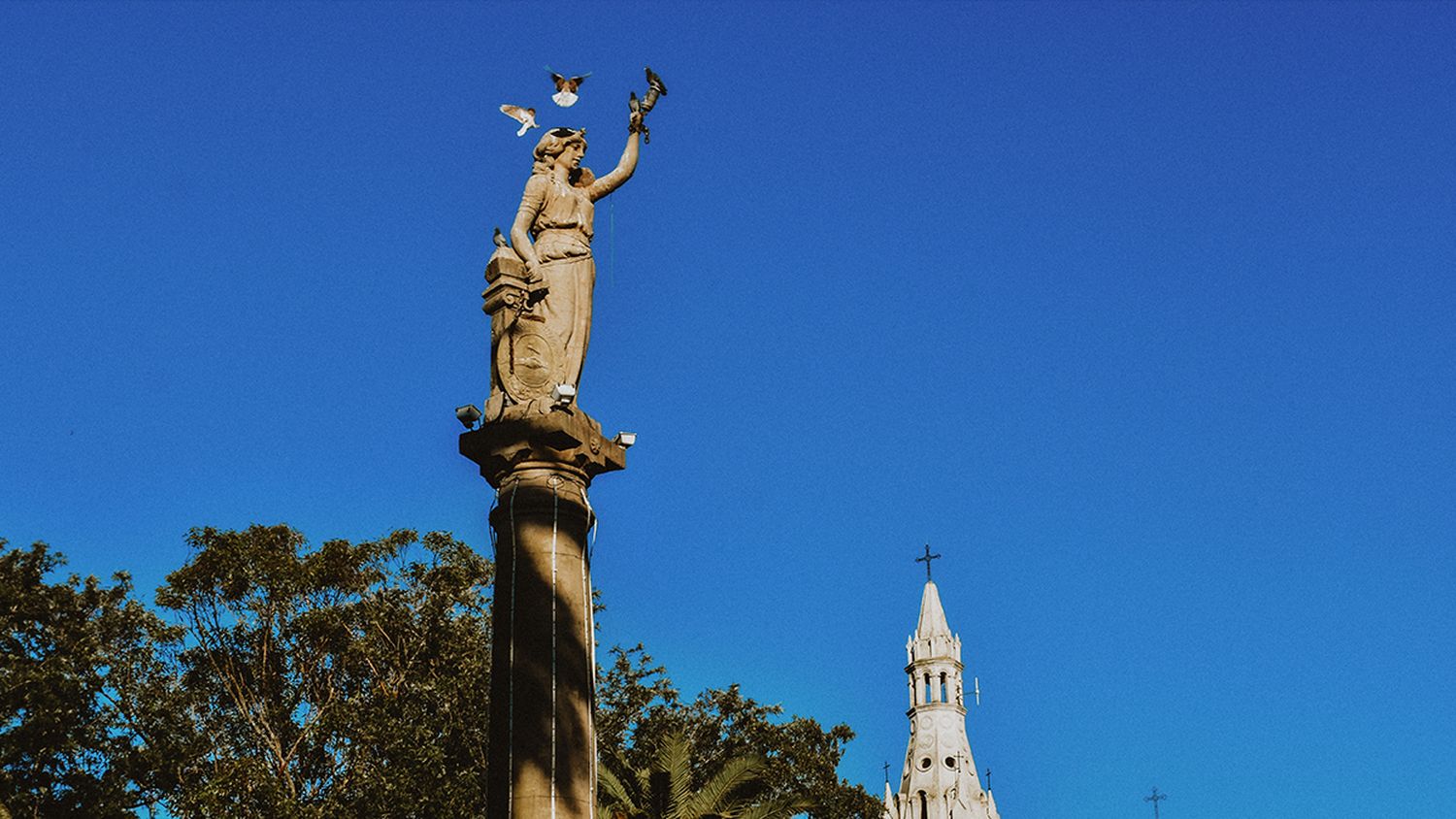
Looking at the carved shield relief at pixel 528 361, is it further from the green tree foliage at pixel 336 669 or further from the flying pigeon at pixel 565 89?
the green tree foliage at pixel 336 669

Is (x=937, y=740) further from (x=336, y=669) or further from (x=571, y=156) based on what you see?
(x=571, y=156)

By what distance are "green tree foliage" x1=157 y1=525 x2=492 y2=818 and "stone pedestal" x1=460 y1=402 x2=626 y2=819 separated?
18.6m

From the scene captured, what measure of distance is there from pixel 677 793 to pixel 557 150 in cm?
1434

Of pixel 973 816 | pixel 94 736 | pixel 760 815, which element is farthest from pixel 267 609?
pixel 973 816

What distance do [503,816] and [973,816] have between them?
6953 centimetres

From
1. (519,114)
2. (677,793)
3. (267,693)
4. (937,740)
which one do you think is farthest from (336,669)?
(937,740)

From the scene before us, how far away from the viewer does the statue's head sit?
532 inches

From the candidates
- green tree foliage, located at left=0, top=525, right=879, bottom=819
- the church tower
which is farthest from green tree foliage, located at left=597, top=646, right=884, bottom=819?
the church tower

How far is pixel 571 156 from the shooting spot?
13555mm

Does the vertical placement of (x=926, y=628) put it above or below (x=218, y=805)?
above

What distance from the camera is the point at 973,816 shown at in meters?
77.6

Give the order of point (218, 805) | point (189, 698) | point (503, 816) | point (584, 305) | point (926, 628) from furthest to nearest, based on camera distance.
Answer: point (926, 628) → point (189, 698) → point (218, 805) → point (584, 305) → point (503, 816)

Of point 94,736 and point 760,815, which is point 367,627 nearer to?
point 94,736

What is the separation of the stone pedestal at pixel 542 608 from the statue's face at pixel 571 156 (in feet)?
7.58
